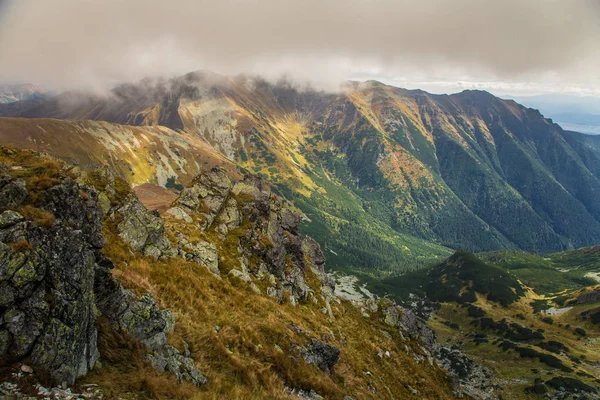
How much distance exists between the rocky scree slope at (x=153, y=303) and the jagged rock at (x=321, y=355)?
0.14 m

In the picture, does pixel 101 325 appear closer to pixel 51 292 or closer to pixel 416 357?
pixel 51 292

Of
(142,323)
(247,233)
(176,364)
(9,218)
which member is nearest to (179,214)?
(247,233)

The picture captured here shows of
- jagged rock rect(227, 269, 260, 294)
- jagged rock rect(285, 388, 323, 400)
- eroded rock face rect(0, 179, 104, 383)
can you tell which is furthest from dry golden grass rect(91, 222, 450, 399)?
eroded rock face rect(0, 179, 104, 383)

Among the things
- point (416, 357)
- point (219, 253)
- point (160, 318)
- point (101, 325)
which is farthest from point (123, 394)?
point (416, 357)

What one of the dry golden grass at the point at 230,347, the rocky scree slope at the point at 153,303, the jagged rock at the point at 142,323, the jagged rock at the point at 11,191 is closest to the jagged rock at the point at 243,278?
the rocky scree slope at the point at 153,303

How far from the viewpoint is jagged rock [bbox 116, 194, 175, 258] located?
99.1ft

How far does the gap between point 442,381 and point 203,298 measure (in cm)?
4650

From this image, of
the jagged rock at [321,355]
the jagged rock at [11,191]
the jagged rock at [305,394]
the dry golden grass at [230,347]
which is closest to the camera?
the jagged rock at [11,191]

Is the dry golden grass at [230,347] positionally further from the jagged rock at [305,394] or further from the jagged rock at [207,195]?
the jagged rock at [207,195]

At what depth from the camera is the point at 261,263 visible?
156ft

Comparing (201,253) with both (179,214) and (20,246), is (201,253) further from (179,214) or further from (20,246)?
(20,246)

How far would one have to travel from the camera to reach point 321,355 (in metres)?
27.6

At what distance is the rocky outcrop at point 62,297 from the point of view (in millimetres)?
11500

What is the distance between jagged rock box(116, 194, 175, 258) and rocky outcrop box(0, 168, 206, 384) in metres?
11.3
